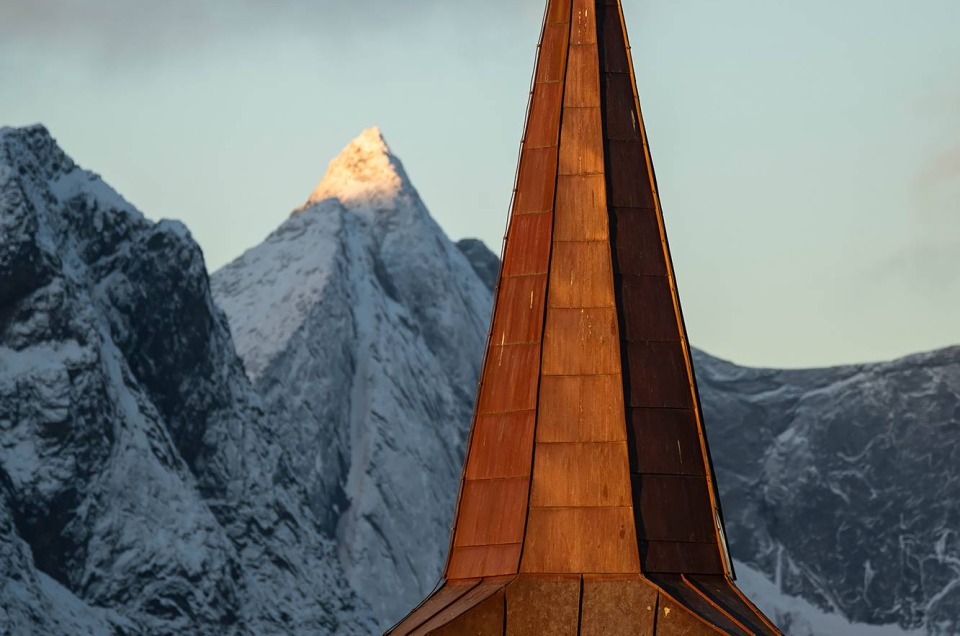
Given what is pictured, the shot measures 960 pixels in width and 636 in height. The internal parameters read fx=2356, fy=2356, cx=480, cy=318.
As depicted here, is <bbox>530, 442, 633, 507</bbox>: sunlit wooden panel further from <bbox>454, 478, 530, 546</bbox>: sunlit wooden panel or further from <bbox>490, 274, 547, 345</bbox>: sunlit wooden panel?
<bbox>490, 274, 547, 345</bbox>: sunlit wooden panel

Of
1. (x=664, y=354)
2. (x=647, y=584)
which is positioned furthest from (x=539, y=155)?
(x=647, y=584)

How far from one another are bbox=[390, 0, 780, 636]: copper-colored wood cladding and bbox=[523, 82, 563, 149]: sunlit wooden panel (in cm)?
3

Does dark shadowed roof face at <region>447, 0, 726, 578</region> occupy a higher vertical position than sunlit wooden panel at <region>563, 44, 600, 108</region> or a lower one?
lower

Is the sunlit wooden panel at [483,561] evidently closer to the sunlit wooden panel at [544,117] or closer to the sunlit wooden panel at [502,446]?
the sunlit wooden panel at [502,446]

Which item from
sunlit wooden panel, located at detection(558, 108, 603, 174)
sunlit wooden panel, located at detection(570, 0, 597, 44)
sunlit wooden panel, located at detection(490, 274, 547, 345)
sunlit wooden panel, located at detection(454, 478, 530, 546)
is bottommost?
sunlit wooden panel, located at detection(454, 478, 530, 546)

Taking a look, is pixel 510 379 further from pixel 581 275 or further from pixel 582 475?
pixel 582 475

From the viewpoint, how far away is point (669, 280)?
4112 centimetres

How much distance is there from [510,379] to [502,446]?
4.20ft

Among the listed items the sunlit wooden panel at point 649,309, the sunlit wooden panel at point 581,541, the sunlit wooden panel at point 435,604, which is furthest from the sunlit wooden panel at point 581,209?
the sunlit wooden panel at point 435,604

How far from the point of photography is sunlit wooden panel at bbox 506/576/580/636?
38125mm

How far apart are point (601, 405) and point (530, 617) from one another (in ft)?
13.0

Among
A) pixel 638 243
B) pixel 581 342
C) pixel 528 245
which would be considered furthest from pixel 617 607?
pixel 528 245

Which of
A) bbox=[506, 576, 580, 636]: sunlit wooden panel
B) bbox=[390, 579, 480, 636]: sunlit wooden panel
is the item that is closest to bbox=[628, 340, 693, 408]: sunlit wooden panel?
bbox=[506, 576, 580, 636]: sunlit wooden panel

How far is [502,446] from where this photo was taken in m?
40.2
